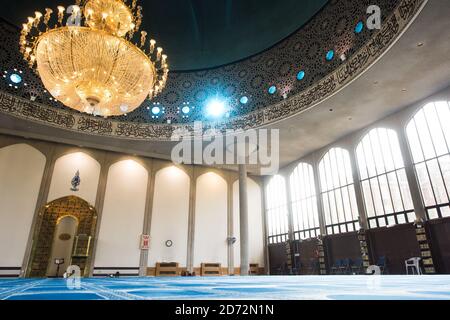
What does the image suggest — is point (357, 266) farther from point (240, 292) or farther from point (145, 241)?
point (240, 292)

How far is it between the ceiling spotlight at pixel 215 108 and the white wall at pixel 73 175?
16.1ft

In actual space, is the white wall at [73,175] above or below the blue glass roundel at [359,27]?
below

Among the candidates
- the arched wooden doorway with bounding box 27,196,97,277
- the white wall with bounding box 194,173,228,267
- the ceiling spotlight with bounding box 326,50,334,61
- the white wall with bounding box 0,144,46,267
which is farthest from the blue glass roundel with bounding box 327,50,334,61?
the white wall with bounding box 0,144,46,267

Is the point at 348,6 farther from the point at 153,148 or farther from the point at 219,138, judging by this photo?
the point at 153,148

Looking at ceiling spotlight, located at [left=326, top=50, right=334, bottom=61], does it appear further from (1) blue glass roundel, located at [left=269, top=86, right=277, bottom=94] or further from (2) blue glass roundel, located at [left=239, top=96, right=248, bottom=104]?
(2) blue glass roundel, located at [left=239, top=96, right=248, bottom=104]

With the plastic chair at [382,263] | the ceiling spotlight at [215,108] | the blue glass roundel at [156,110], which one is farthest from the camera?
Answer: the blue glass roundel at [156,110]

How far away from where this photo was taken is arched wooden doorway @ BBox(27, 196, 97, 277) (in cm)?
954

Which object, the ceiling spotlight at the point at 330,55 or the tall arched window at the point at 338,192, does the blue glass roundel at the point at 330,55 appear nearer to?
the ceiling spotlight at the point at 330,55

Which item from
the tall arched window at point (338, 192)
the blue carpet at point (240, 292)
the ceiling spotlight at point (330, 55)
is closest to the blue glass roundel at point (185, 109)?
the ceiling spotlight at point (330, 55)

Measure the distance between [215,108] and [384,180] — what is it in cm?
662

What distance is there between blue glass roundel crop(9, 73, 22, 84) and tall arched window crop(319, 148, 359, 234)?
11551 mm

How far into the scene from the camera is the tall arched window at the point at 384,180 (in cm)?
862

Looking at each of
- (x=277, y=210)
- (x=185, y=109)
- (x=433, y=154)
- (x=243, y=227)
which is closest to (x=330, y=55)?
(x=433, y=154)

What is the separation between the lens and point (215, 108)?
1151cm
